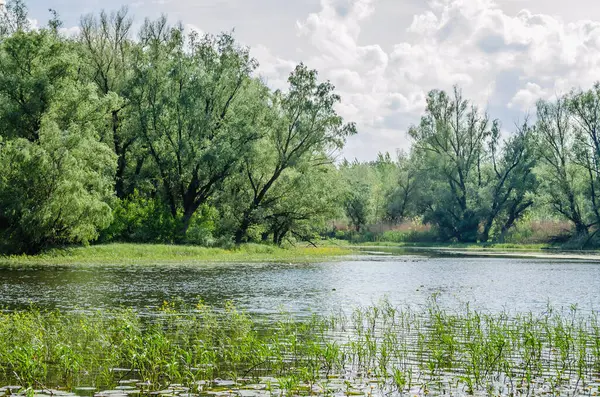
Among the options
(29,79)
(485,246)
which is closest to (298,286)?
(29,79)

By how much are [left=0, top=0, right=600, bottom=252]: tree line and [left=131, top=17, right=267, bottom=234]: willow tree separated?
0.13 meters

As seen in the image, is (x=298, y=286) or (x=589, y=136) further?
(x=589, y=136)

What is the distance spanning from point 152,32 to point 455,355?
64.7 meters

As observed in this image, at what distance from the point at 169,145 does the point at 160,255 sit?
14145 mm

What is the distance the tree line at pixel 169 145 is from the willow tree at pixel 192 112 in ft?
0.43

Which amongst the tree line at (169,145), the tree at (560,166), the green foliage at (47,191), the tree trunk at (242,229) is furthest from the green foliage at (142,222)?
the tree at (560,166)

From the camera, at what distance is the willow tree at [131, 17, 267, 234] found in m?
63.9

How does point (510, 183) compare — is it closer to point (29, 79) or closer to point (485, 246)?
point (485, 246)

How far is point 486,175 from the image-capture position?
109125 millimetres

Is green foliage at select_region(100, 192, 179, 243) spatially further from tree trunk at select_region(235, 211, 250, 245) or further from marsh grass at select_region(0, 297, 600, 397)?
marsh grass at select_region(0, 297, 600, 397)

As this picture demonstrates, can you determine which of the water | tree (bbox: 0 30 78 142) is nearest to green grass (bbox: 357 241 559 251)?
the water

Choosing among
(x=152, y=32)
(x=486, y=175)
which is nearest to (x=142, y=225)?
(x=152, y=32)

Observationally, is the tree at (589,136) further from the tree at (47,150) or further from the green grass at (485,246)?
the tree at (47,150)

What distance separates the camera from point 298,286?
3519 centimetres
